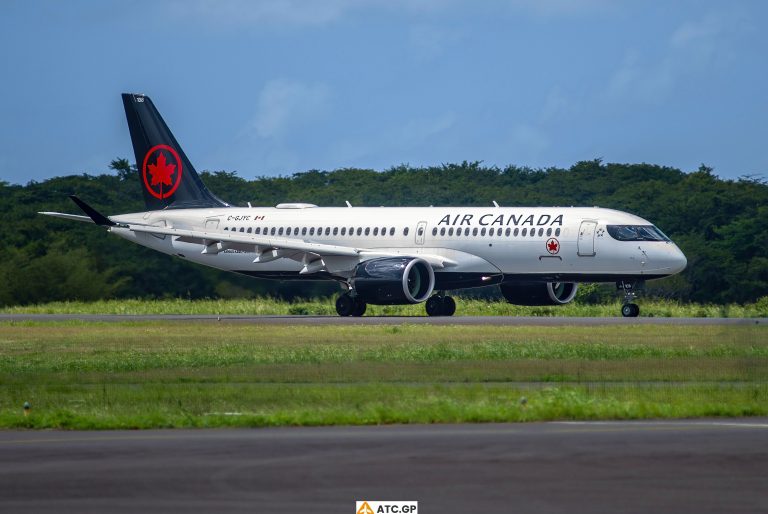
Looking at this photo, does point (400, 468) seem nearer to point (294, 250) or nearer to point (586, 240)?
point (586, 240)

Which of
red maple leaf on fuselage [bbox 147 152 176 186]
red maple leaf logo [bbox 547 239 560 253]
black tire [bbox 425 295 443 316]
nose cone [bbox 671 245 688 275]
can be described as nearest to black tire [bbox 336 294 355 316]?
black tire [bbox 425 295 443 316]

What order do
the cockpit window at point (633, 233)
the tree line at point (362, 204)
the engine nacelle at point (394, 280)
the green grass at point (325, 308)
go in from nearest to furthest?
the cockpit window at point (633, 233)
the engine nacelle at point (394, 280)
the green grass at point (325, 308)
the tree line at point (362, 204)

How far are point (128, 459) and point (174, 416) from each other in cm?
399

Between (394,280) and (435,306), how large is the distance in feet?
12.7

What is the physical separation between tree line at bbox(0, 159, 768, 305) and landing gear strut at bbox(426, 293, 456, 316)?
411 inches

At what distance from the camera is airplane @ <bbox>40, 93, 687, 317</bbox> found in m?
46.1

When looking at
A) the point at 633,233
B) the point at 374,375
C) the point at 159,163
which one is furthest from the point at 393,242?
the point at 374,375

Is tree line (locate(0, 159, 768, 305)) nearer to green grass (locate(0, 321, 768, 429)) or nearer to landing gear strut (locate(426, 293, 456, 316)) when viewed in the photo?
landing gear strut (locate(426, 293, 456, 316))

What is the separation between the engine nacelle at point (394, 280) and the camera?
46.6 metres

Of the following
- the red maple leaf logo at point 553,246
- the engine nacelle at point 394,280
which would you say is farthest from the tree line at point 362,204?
the red maple leaf logo at point 553,246

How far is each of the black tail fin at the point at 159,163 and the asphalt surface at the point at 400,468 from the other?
38.4 metres

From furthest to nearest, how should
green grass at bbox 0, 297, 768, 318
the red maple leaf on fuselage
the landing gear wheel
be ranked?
the red maple leaf on fuselage
green grass at bbox 0, 297, 768, 318
the landing gear wheel

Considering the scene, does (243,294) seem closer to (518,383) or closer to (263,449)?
(518,383)

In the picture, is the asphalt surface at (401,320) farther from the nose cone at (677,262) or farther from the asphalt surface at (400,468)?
the asphalt surface at (400,468)
